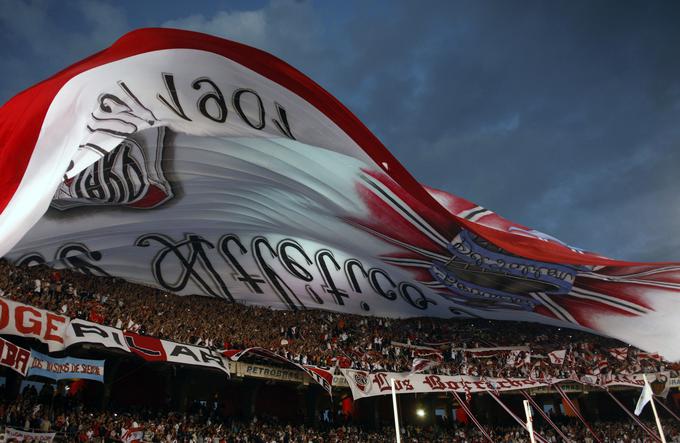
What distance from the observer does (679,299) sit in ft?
73.3

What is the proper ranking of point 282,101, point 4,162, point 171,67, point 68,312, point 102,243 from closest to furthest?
1. point 4,162
2. point 171,67
3. point 282,101
4. point 68,312
5. point 102,243

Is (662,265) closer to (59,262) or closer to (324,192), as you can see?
(324,192)

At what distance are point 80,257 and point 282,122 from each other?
1191 centimetres

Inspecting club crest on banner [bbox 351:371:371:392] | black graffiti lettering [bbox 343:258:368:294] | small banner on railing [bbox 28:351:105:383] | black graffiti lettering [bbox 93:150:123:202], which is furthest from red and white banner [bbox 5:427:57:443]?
black graffiti lettering [bbox 343:258:368:294]

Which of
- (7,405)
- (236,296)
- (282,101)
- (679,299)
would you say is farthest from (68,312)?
(679,299)

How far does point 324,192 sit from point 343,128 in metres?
3.99

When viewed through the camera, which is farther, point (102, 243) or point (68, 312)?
point (102, 243)

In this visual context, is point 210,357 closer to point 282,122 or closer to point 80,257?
point 80,257

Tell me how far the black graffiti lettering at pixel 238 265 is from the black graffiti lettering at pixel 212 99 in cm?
865

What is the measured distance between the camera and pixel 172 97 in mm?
16453

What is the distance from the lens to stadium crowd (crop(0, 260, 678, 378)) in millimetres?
21578

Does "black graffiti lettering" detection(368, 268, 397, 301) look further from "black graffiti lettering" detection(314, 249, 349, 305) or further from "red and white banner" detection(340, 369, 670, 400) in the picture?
"red and white banner" detection(340, 369, 670, 400)

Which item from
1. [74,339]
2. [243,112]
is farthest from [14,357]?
[243,112]

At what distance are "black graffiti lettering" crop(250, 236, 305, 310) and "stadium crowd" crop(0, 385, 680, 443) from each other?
20.7ft
